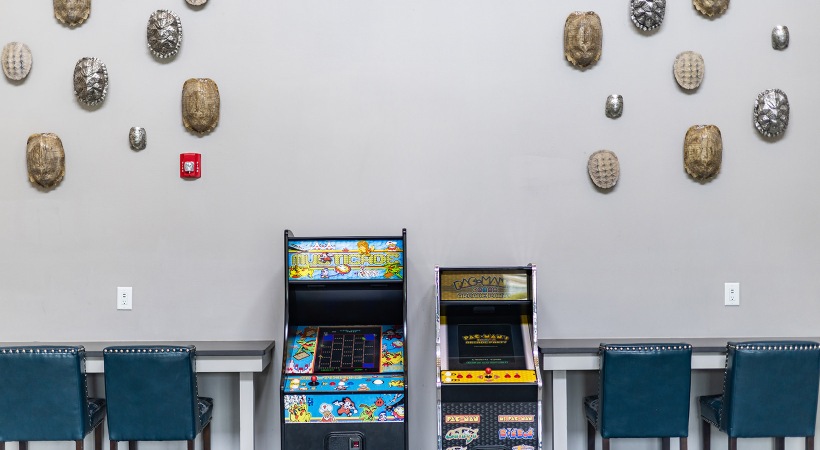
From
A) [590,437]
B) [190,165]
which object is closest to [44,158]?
[190,165]

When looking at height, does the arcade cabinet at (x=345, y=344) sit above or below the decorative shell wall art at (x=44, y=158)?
below

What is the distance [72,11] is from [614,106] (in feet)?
10.4

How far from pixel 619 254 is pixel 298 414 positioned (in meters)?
2.02

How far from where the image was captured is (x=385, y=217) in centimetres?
399

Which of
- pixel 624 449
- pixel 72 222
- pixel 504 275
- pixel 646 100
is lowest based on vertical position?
pixel 624 449

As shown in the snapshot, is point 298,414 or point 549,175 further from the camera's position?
point 549,175

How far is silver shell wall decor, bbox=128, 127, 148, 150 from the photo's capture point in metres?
3.95

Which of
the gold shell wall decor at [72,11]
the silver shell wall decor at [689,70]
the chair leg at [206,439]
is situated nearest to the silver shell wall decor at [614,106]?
the silver shell wall decor at [689,70]

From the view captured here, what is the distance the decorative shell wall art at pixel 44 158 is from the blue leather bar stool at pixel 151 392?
1246 mm

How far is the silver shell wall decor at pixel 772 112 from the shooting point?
155 inches

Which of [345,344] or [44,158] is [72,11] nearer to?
[44,158]

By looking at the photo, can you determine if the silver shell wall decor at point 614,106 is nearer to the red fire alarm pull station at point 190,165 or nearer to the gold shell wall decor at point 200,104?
the gold shell wall decor at point 200,104

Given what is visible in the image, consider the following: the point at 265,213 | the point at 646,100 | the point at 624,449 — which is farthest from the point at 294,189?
the point at 624,449

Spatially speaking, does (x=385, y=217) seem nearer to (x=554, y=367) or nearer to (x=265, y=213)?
(x=265, y=213)
